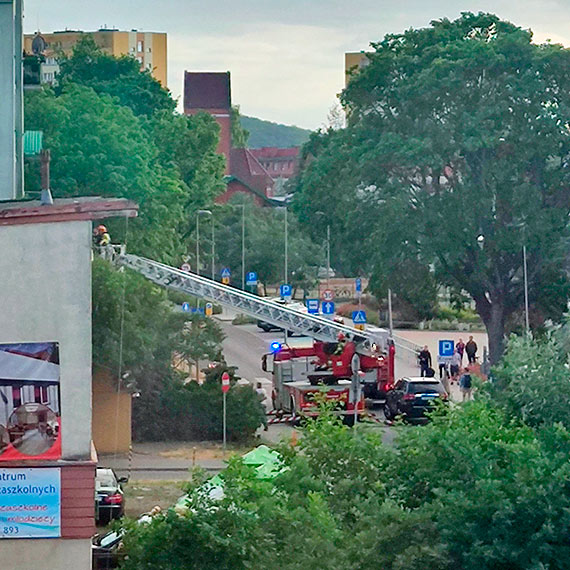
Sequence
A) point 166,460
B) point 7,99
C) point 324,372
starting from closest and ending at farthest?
1. point 7,99
2. point 166,460
3. point 324,372

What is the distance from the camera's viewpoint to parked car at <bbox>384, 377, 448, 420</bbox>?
37.1 meters

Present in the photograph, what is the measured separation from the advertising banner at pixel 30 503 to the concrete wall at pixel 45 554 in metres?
0.12

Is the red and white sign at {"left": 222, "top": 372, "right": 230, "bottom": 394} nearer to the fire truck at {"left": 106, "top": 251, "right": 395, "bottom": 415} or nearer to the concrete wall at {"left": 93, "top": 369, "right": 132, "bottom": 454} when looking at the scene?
the concrete wall at {"left": 93, "top": 369, "right": 132, "bottom": 454}

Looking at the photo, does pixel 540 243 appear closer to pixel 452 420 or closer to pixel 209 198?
Result: pixel 209 198

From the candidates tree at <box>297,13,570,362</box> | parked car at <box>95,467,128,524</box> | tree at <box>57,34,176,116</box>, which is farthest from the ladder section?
tree at <box>57,34,176,116</box>

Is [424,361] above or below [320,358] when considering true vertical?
below

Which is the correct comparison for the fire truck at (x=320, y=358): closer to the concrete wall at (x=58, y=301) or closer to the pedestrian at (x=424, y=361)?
the pedestrian at (x=424, y=361)

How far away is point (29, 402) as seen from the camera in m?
16.2

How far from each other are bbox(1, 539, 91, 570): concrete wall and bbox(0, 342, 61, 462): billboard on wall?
0.98 m

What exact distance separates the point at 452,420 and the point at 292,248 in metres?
67.2

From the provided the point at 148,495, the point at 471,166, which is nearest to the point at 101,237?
the point at 148,495

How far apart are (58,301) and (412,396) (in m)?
22.0

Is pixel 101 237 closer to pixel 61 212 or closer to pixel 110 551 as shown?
pixel 110 551

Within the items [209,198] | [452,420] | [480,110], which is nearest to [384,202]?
[480,110]
